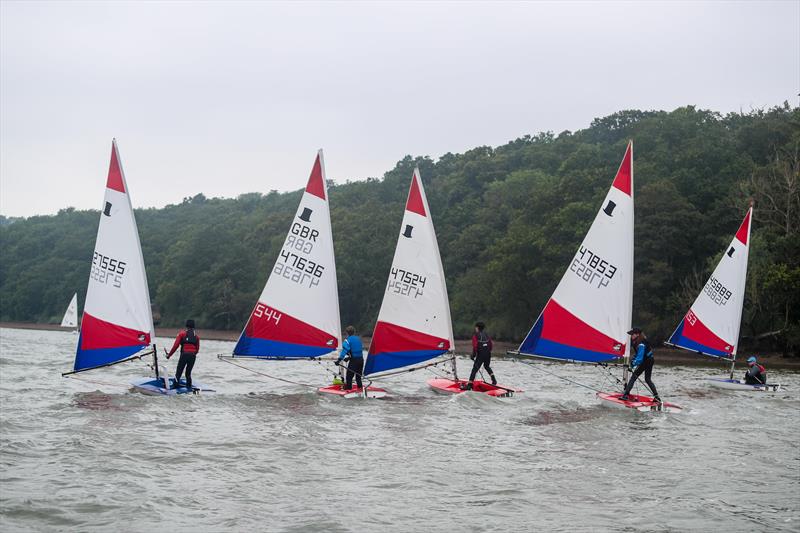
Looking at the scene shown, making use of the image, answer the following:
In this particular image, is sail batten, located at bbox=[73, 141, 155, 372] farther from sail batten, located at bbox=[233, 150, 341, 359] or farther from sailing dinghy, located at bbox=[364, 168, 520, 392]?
sailing dinghy, located at bbox=[364, 168, 520, 392]

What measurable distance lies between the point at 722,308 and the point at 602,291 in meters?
10.7

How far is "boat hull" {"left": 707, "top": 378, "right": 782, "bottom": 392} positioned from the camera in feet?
82.8

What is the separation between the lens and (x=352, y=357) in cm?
1969

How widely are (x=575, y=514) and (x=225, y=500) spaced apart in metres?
4.24

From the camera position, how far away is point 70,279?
305ft

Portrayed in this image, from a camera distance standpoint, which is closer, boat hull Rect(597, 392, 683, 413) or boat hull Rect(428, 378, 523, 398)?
boat hull Rect(597, 392, 683, 413)

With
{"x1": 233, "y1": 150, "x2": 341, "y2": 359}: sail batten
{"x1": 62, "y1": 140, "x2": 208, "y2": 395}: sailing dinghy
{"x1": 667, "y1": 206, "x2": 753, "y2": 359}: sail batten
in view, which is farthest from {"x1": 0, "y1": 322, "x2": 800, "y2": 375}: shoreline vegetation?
{"x1": 62, "y1": 140, "x2": 208, "y2": 395}: sailing dinghy

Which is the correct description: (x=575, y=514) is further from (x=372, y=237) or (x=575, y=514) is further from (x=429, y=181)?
(x=429, y=181)

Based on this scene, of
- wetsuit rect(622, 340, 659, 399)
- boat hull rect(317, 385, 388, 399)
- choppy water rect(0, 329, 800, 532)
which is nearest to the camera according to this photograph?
choppy water rect(0, 329, 800, 532)

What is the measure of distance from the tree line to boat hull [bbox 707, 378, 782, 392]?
20.3 metres

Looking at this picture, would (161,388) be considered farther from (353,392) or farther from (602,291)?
(602,291)

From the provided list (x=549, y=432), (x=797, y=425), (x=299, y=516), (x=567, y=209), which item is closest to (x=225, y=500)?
(x=299, y=516)

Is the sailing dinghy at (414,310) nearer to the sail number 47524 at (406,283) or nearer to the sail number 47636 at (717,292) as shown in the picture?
the sail number 47524 at (406,283)

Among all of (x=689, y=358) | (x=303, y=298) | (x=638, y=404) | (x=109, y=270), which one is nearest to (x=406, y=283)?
(x=303, y=298)
